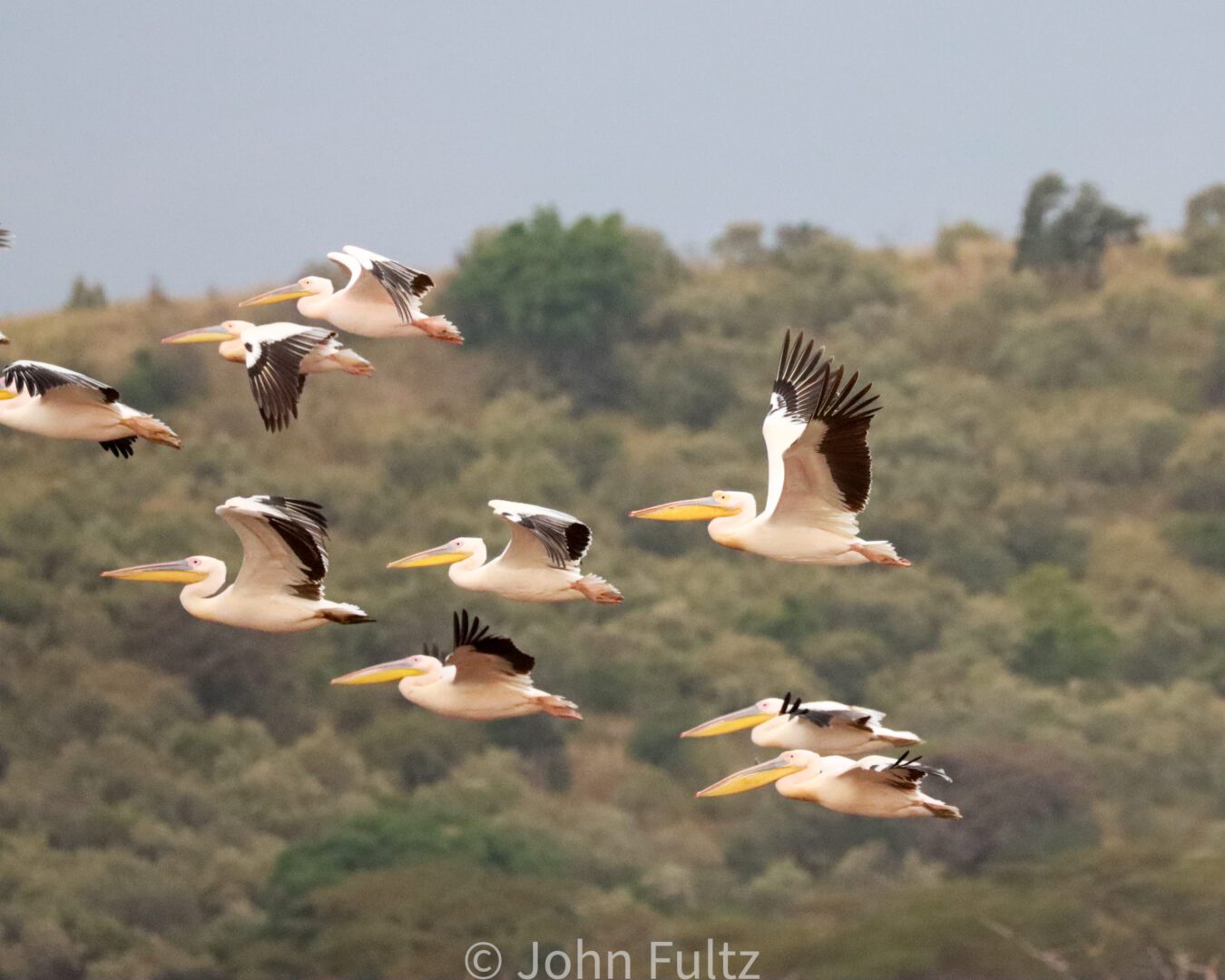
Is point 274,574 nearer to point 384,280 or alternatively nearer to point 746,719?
point 384,280

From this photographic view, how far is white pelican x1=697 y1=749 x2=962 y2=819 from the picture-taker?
11.4 metres

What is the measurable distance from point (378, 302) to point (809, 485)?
2555mm

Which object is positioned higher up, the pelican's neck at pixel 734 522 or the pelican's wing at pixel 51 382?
the pelican's wing at pixel 51 382

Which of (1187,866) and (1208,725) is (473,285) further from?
(1187,866)

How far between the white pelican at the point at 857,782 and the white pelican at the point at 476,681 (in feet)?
3.48

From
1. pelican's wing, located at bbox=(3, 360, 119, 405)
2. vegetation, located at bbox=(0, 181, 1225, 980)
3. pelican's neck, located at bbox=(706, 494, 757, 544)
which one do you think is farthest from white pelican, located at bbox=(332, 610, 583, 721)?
vegetation, located at bbox=(0, 181, 1225, 980)

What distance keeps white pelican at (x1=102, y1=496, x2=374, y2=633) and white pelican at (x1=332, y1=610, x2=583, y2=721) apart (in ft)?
1.53

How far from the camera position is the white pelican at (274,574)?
11883 mm

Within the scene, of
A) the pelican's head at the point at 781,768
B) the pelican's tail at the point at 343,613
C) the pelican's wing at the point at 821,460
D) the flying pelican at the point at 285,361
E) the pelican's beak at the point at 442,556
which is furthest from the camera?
the pelican's beak at the point at 442,556

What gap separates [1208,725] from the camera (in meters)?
40.1

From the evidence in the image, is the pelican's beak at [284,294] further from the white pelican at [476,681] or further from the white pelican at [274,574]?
the white pelican at [476,681]

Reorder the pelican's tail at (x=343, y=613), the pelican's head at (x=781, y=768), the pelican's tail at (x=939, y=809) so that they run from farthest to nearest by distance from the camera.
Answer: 1. the pelican's head at (x=781, y=768)
2. the pelican's tail at (x=343, y=613)
3. the pelican's tail at (x=939, y=809)

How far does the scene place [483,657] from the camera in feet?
39.6

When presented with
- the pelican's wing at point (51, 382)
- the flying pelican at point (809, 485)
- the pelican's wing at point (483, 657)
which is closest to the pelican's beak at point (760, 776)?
the flying pelican at point (809, 485)
